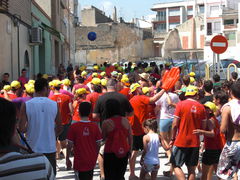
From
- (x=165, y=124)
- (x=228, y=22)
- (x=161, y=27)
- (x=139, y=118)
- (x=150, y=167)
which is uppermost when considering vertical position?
(x=161, y=27)

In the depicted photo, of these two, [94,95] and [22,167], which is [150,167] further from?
[22,167]

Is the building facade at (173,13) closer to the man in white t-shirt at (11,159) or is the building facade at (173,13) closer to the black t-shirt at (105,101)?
the black t-shirt at (105,101)

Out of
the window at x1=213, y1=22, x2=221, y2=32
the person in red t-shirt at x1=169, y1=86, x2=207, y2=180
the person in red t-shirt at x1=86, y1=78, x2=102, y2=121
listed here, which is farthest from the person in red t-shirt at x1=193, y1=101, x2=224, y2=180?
the window at x1=213, y1=22, x2=221, y2=32

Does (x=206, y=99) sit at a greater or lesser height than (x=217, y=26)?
lesser

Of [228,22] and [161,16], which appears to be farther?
[161,16]

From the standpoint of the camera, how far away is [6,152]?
2461mm

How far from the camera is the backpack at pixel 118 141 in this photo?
556 centimetres

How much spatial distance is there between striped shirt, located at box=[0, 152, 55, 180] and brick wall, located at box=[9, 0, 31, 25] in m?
12.7

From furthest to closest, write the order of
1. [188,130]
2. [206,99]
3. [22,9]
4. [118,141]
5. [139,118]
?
[22,9], [206,99], [139,118], [188,130], [118,141]

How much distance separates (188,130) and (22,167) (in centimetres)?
413

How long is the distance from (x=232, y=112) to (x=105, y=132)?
174 centimetres

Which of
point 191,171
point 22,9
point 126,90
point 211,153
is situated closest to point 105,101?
point 191,171

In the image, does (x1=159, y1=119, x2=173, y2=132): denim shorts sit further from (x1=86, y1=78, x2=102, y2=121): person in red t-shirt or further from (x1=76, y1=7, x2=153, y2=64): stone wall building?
(x1=76, y1=7, x2=153, y2=64): stone wall building

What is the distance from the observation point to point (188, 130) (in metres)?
6.22
